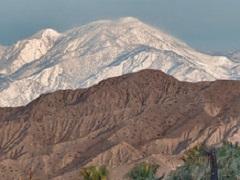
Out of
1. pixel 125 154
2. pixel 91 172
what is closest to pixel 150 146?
pixel 125 154

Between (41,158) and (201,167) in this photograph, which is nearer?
(201,167)

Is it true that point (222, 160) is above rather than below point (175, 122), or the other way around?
above

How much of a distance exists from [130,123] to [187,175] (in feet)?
414

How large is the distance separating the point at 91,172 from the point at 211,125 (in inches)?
4716

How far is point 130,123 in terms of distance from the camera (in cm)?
19775

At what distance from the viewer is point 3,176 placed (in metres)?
169

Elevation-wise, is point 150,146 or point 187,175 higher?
point 187,175

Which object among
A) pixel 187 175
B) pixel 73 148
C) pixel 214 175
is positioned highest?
pixel 214 175

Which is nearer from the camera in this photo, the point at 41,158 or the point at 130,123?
the point at 41,158

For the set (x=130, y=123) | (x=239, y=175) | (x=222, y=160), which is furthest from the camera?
(x=130, y=123)

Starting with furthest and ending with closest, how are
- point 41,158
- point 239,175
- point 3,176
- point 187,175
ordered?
1. point 41,158
2. point 3,176
3. point 187,175
4. point 239,175

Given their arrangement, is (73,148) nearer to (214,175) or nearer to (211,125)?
(211,125)

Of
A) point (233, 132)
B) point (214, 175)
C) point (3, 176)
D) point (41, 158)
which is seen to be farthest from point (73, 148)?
point (214, 175)

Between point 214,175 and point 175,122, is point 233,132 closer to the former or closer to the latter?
point 175,122
